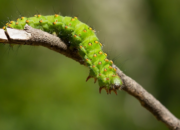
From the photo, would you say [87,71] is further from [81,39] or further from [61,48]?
[61,48]

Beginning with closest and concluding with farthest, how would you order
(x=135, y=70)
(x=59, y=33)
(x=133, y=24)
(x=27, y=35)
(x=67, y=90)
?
(x=27, y=35), (x=59, y=33), (x=67, y=90), (x=135, y=70), (x=133, y=24)

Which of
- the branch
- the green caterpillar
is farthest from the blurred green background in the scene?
the branch

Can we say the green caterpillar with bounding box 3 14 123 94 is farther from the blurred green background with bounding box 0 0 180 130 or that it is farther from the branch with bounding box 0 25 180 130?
the blurred green background with bounding box 0 0 180 130

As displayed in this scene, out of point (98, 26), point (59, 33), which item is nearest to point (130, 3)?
point (98, 26)

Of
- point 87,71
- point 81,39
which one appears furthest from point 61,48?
point 87,71

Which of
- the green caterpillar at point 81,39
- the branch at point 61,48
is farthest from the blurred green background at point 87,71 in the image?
the branch at point 61,48

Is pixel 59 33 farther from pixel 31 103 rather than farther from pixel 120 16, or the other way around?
pixel 120 16
